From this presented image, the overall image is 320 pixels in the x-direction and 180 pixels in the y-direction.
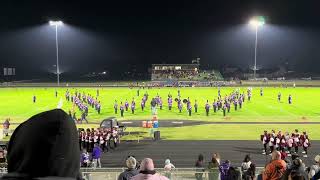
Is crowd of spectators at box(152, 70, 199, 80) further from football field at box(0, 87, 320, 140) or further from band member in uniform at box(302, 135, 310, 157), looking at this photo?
band member in uniform at box(302, 135, 310, 157)

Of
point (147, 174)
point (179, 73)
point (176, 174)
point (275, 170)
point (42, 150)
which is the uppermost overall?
point (179, 73)

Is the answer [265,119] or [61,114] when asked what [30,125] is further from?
[265,119]

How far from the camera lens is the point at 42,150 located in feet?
3.65

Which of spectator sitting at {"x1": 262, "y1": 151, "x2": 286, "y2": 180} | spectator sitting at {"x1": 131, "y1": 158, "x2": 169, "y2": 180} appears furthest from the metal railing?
spectator sitting at {"x1": 131, "y1": 158, "x2": 169, "y2": 180}

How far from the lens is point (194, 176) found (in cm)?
907

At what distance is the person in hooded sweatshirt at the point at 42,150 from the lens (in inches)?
43.3

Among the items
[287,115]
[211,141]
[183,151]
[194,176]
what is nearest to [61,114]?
[194,176]

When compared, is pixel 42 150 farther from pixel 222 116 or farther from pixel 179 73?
pixel 179 73

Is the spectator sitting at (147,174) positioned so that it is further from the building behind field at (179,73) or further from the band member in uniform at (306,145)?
the building behind field at (179,73)

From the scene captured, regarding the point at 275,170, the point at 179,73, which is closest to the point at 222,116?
the point at 275,170

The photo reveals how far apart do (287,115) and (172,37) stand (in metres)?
71.8

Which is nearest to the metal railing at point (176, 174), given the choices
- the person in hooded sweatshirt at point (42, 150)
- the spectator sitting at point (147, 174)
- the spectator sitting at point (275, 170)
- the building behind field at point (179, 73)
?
the spectator sitting at point (275, 170)

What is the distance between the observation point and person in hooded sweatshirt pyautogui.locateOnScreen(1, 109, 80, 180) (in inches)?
43.3

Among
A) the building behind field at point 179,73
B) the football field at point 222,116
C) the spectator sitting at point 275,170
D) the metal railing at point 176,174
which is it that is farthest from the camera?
the building behind field at point 179,73
